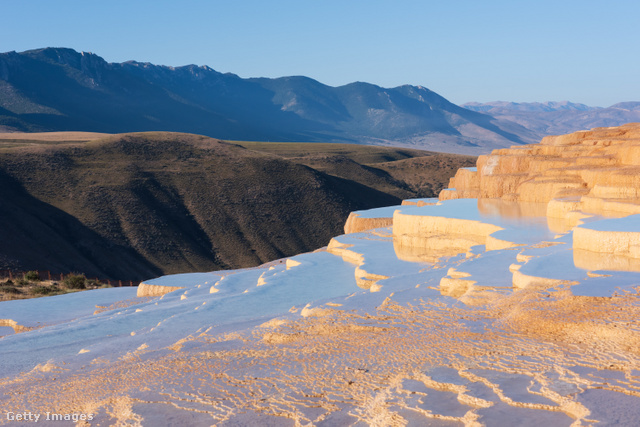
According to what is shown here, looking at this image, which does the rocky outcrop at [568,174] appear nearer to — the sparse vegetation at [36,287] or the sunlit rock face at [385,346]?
the sunlit rock face at [385,346]

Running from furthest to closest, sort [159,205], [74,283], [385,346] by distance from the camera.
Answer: [159,205] → [74,283] → [385,346]

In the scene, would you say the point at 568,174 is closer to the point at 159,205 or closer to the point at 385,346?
the point at 385,346

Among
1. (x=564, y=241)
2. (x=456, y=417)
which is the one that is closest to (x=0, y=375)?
(x=456, y=417)

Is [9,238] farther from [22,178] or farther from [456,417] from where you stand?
[456,417]

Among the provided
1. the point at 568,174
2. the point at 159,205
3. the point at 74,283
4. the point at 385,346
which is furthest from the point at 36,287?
the point at 159,205

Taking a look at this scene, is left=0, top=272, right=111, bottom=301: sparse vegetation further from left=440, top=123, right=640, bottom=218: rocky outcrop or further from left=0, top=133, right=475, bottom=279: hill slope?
left=0, top=133, right=475, bottom=279: hill slope

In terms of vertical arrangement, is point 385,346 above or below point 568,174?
below

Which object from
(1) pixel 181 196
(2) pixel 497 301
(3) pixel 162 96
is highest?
(3) pixel 162 96

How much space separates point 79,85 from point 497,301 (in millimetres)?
168168

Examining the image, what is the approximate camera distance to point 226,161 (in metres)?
56.7

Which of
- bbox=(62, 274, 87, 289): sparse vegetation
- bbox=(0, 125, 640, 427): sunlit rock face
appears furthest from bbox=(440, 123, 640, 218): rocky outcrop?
bbox=(62, 274, 87, 289): sparse vegetation

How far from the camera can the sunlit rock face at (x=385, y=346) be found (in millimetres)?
4926

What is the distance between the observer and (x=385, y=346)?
20.7ft

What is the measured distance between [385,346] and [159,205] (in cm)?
4164
